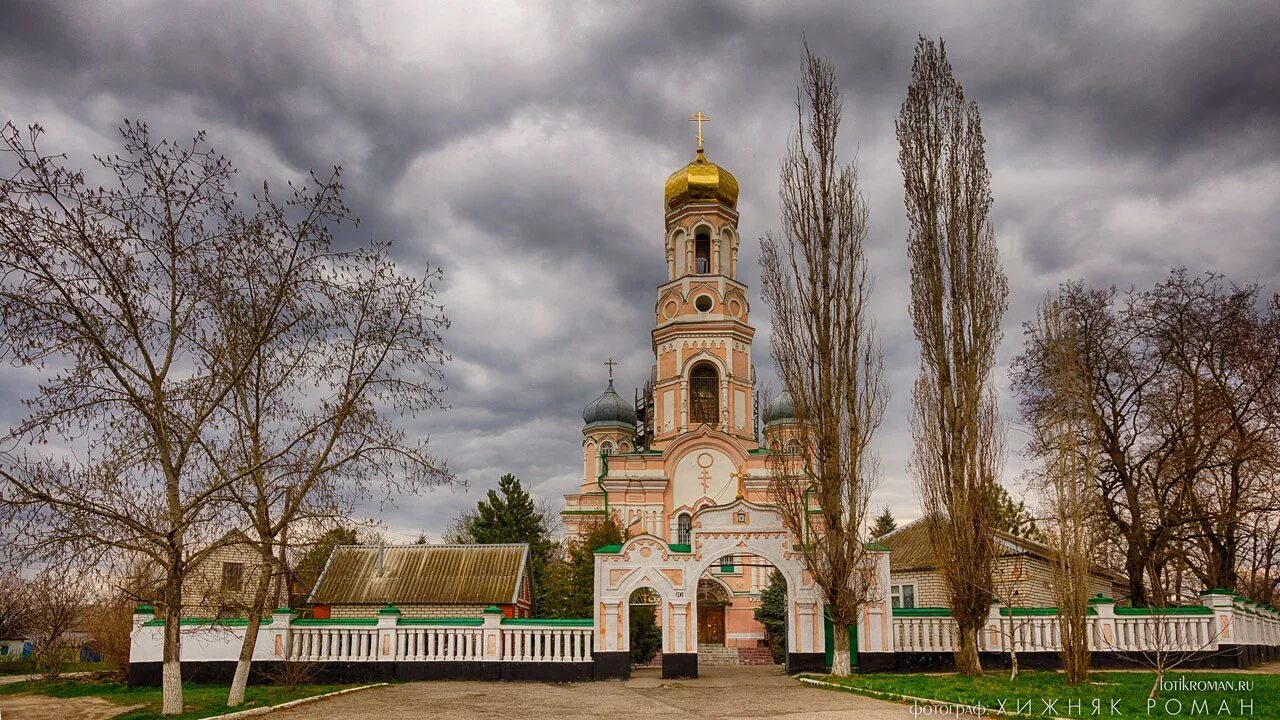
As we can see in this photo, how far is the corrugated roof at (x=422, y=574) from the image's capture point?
22344mm

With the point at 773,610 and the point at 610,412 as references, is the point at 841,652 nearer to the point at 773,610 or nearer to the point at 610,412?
the point at 773,610

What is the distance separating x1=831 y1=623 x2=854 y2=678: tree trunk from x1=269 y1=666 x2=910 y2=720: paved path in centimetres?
103

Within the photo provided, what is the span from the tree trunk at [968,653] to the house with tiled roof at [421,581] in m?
10.3

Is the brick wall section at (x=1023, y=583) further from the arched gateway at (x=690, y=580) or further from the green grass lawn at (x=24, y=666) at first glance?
the green grass lawn at (x=24, y=666)

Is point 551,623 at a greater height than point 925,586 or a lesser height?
lesser

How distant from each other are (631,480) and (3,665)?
20937 millimetres

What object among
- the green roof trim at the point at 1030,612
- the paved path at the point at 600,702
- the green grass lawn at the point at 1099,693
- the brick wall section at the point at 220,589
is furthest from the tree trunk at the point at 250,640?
the green roof trim at the point at 1030,612

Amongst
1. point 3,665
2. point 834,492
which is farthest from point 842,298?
point 3,665

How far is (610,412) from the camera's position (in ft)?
153

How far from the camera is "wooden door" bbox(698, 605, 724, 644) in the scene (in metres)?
32.2

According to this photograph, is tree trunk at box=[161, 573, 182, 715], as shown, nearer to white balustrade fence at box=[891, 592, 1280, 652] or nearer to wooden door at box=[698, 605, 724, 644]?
white balustrade fence at box=[891, 592, 1280, 652]

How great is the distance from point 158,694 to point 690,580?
9.45 m

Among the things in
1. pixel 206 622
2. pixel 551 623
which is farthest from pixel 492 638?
pixel 206 622

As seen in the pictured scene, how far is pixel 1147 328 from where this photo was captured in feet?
75.5
